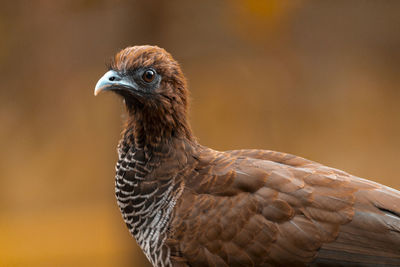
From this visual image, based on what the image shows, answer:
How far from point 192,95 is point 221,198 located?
289cm

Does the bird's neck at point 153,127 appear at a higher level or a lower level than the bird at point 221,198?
higher

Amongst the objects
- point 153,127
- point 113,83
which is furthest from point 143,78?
point 153,127

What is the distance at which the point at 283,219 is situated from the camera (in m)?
2.76

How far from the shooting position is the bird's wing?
268 centimetres

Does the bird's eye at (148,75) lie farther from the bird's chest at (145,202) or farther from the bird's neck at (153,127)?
the bird's chest at (145,202)

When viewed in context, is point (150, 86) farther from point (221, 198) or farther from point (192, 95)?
point (192, 95)

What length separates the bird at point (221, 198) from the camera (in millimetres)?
2697

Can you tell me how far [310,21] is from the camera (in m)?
5.45

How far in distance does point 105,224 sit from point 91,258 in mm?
430

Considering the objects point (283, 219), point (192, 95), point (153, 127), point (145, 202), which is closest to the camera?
point (283, 219)

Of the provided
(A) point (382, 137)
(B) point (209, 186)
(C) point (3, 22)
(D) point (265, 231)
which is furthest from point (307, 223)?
(C) point (3, 22)

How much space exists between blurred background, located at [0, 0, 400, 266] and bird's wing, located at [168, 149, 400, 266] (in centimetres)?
257

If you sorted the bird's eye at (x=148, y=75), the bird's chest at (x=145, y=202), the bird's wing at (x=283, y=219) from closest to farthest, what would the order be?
the bird's wing at (x=283, y=219) → the bird's chest at (x=145, y=202) → the bird's eye at (x=148, y=75)

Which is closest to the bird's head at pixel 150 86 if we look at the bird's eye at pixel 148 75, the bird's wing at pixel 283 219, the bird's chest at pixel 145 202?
the bird's eye at pixel 148 75
